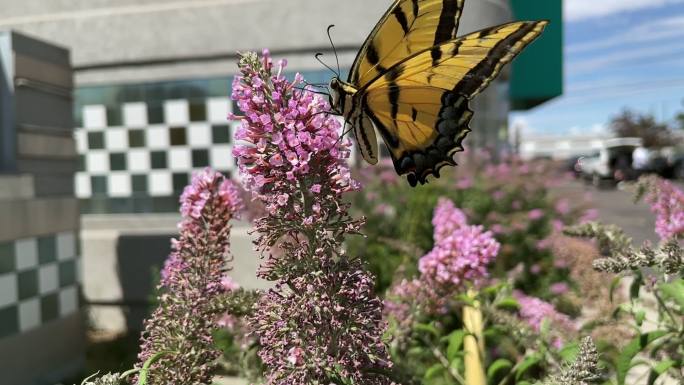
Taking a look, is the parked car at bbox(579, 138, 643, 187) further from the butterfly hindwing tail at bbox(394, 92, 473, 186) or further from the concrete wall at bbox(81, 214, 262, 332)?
the butterfly hindwing tail at bbox(394, 92, 473, 186)

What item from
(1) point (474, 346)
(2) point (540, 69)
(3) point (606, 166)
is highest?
(2) point (540, 69)

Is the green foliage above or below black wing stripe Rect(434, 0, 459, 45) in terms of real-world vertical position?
below

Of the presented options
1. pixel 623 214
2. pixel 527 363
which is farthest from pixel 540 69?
pixel 527 363

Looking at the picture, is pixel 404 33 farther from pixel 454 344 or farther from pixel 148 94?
pixel 148 94

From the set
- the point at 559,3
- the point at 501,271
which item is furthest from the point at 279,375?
the point at 559,3

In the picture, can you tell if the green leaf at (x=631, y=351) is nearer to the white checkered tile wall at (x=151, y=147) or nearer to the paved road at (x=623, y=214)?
the white checkered tile wall at (x=151, y=147)

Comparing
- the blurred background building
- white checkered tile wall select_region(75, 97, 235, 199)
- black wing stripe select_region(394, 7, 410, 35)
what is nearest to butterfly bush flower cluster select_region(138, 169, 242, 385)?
black wing stripe select_region(394, 7, 410, 35)

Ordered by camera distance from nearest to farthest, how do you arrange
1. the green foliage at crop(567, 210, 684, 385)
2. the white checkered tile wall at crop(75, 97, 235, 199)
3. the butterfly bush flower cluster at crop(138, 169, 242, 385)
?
the butterfly bush flower cluster at crop(138, 169, 242, 385), the green foliage at crop(567, 210, 684, 385), the white checkered tile wall at crop(75, 97, 235, 199)
